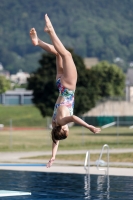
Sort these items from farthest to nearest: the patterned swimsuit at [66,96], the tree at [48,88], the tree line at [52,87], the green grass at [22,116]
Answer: the green grass at [22,116] → the tree line at [52,87] → the tree at [48,88] → the patterned swimsuit at [66,96]

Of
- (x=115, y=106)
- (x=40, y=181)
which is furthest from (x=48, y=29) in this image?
(x=115, y=106)

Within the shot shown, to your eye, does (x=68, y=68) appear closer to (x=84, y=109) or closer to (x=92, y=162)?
(x=92, y=162)

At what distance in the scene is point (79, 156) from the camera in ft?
107

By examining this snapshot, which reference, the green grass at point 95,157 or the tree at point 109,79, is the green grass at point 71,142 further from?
the tree at point 109,79

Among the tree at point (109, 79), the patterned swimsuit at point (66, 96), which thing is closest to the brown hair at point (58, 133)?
the patterned swimsuit at point (66, 96)

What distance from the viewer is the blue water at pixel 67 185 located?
1764 centimetres

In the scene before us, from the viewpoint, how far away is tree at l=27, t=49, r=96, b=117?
→ 8575 centimetres

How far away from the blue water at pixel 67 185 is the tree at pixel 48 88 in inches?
2405

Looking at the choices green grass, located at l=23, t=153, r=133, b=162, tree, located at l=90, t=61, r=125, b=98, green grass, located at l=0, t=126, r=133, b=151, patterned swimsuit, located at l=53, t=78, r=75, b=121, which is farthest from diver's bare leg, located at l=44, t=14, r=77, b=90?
tree, located at l=90, t=61, r=125, b=98

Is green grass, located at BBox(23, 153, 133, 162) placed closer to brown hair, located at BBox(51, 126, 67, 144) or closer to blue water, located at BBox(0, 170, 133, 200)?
blue water, located at BBox(0, 170, 133, 200)

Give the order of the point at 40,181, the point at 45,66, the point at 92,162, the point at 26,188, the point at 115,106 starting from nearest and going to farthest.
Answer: the point at 26,188 < the point at 40,181 < the point at 92,162 < the point at 45,66 < the point at 115,106

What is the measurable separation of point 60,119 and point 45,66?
7438 centimetres

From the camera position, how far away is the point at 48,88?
286 ft

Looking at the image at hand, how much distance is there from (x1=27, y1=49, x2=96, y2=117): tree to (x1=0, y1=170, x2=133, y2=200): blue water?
61086mm
